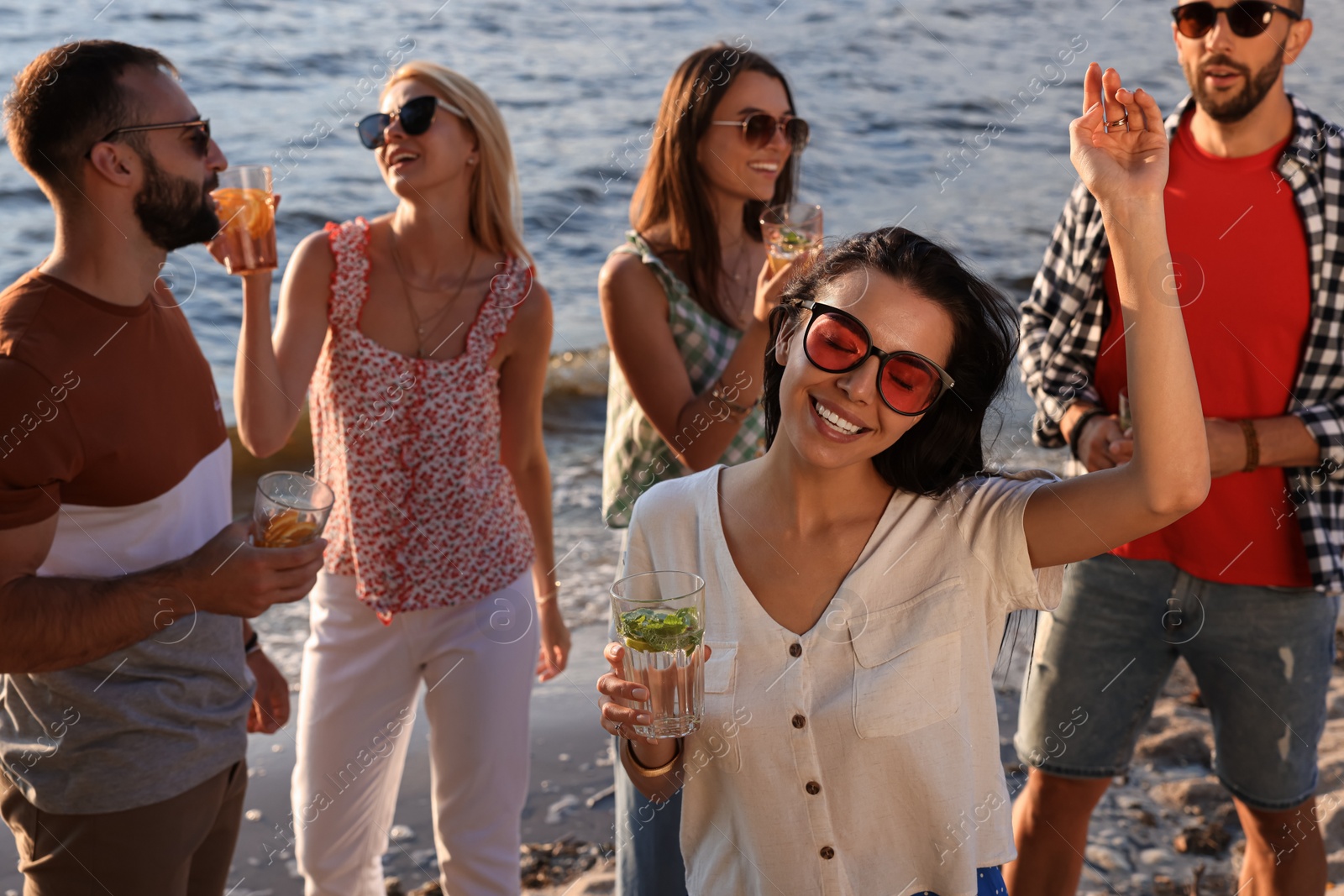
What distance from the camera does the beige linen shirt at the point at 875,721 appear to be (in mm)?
2377

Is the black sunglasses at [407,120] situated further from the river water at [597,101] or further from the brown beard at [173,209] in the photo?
the river water at [597,101]

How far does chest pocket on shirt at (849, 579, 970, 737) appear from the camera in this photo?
93.4 inches

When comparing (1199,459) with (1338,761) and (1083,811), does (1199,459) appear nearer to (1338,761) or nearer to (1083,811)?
(1083,811)

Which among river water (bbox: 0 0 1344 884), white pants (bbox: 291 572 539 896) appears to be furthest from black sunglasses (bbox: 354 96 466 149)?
river water (bbox: 0 0 1344 884)

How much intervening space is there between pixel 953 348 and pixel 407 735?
220 centimetres

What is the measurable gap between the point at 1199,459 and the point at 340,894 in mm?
2723

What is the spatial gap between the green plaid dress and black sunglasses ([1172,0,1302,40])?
164cm

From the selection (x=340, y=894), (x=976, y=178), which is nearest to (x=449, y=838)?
(x=340, y=894)

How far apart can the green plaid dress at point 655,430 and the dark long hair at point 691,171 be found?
0.07 m

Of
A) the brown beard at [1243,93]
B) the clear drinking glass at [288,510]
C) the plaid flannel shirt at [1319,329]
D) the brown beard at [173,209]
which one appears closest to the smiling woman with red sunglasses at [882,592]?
the clear drinking glass at [288,510]

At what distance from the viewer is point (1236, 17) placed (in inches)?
139

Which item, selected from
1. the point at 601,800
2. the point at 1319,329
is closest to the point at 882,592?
the point at 1319,329

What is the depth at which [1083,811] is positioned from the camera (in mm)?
3611

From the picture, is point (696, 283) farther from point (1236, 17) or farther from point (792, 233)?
point (1236, 17)
